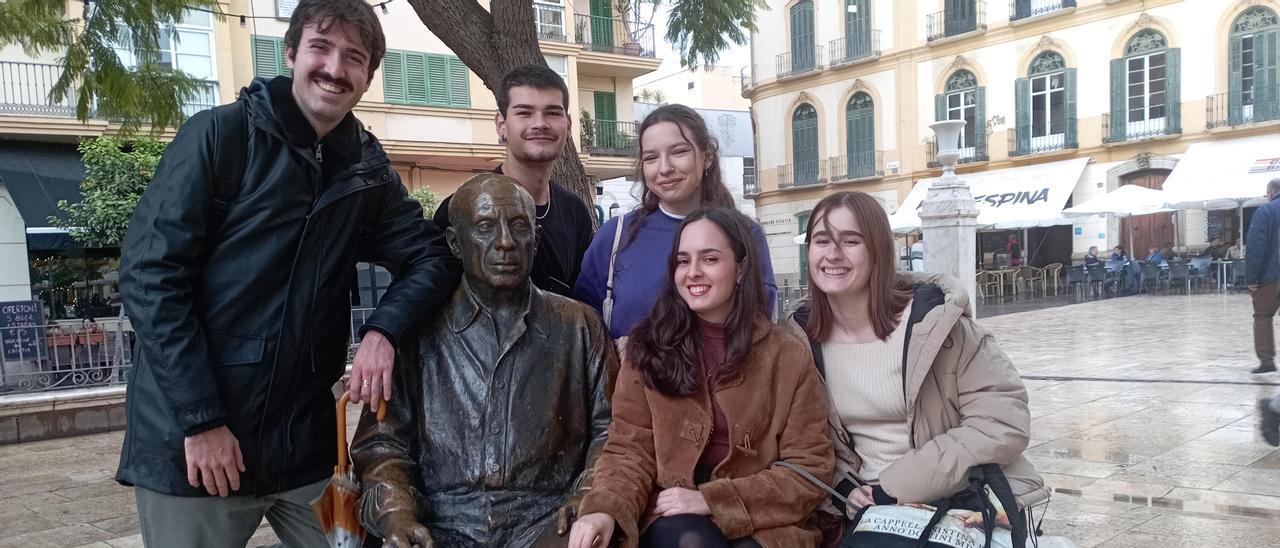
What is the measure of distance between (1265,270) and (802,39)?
69.4 ft

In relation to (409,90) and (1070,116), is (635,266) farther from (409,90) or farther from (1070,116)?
(1070,116)

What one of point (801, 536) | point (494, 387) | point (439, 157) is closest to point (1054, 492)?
point (801, 536)

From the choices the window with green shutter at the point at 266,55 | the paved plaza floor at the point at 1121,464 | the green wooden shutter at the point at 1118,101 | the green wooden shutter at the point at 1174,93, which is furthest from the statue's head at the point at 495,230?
the green wooden shutter at the point at 1118,101

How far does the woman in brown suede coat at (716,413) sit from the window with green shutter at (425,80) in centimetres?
1462

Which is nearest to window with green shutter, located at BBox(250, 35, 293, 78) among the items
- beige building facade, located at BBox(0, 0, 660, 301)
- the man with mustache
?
beige building facade, located at BBox(0, 0, 660, 301)

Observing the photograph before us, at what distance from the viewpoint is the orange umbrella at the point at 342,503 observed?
228 centimetres

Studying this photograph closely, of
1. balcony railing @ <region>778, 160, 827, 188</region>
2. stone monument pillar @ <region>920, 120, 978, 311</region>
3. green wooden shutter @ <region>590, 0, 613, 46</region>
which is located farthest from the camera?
balcony railing @ <region>778, 160, 827, 188</region>

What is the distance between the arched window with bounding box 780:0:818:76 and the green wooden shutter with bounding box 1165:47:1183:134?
959 centimetres

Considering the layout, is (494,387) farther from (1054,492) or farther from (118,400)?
(118,400)

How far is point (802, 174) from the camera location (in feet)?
91.6

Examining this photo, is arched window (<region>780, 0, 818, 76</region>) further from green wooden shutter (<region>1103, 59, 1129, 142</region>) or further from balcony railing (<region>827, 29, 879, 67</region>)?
green wooden shutter (<region>1103, 59, 1129, 142</region>)

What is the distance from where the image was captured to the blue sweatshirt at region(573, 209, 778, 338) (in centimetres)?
284

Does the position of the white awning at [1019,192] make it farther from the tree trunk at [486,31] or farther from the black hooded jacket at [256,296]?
the black hooded jacket at [256,296]

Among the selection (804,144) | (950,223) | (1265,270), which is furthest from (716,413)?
(804,144)
